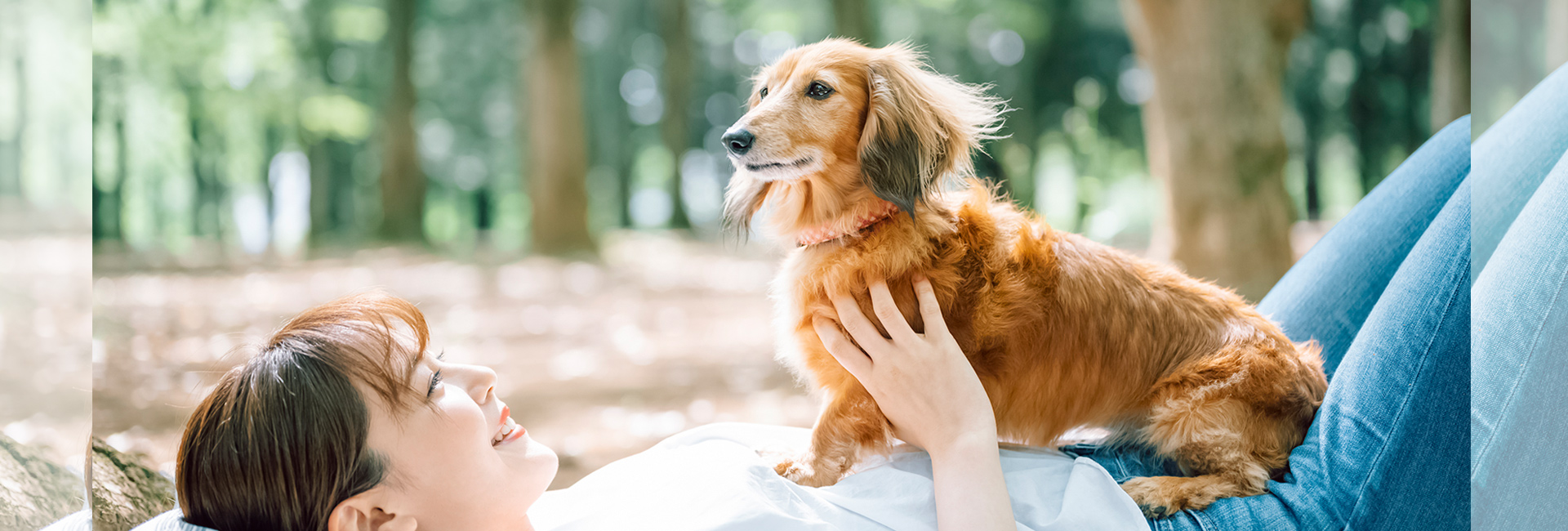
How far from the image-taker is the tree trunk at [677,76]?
1688 centimetres

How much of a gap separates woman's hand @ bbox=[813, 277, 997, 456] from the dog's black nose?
458mm

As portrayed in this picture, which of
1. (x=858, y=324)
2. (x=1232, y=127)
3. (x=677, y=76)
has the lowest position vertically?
(x=858, y=324)

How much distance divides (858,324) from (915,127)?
23.0 inches

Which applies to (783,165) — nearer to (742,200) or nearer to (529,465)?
(742,200)

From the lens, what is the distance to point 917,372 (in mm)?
1916

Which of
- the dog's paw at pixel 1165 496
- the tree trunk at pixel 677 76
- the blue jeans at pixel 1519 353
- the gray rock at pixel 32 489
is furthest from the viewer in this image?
the tree trunk at pixel 677 76

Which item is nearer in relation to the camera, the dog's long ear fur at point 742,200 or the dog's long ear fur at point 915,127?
the dog's long ear fur at point 915,127

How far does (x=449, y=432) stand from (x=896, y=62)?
4.94 feet

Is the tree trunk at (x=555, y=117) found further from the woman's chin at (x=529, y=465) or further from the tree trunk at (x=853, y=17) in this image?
the woman's chin at (x=529, y=465)

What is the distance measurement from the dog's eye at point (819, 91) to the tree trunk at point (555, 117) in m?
10.7

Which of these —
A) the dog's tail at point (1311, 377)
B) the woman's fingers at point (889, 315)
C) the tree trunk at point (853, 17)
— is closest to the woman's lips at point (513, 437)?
the woman's fingers at point (889, 315)

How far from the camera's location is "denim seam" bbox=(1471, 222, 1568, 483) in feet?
4.39

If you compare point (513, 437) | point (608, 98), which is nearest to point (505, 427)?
point (513, 437)

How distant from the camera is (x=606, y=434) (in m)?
4.83
